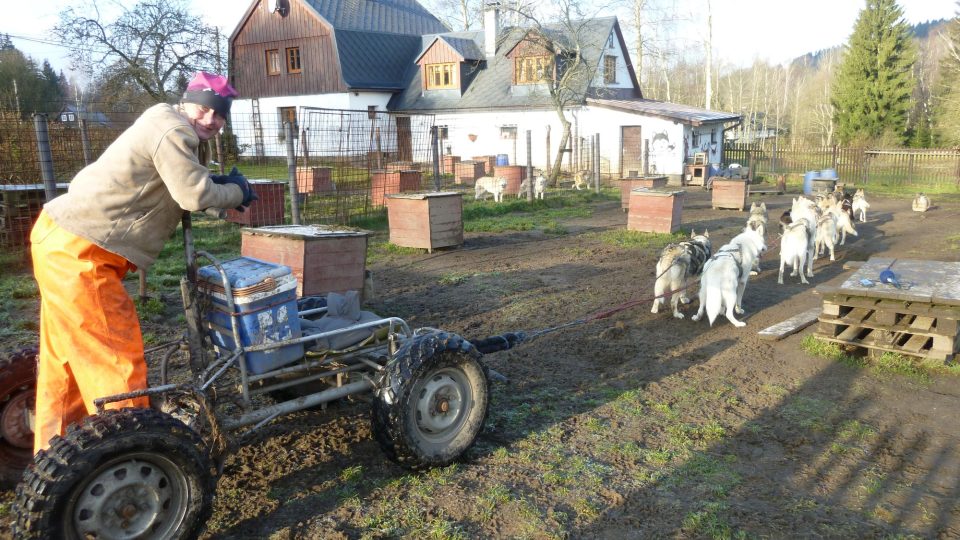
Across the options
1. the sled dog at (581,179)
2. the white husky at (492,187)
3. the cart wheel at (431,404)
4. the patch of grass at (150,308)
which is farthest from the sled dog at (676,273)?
the sled dog at (581,179)

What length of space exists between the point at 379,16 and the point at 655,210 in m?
31.8

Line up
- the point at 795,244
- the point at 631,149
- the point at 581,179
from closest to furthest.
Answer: the point at 795,244
the point at 581,179
the point at 631,149

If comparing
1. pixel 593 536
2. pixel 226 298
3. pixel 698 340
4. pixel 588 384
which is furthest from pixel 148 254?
pixel 698 340

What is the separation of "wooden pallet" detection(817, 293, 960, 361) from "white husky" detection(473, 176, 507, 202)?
13572mm

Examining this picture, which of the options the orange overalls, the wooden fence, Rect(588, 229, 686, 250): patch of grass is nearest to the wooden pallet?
Rect(588, 229, 686, 250): patch of grass

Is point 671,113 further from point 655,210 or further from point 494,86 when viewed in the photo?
point 655,210

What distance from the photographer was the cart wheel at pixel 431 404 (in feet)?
12.0

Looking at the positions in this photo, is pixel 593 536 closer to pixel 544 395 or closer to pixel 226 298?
pixel 544 395

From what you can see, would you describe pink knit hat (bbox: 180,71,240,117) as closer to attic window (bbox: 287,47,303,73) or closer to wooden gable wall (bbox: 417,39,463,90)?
wooden gable wall (bbox: 417,39,463,90)

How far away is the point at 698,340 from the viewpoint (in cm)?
675

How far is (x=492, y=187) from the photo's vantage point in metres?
19.5

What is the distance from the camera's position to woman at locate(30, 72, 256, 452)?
9.41 ft

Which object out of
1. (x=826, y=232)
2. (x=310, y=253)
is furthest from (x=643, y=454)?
(x=826, y=232)

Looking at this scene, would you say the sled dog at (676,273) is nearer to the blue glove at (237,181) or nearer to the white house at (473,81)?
the blue glove at (237,181)
